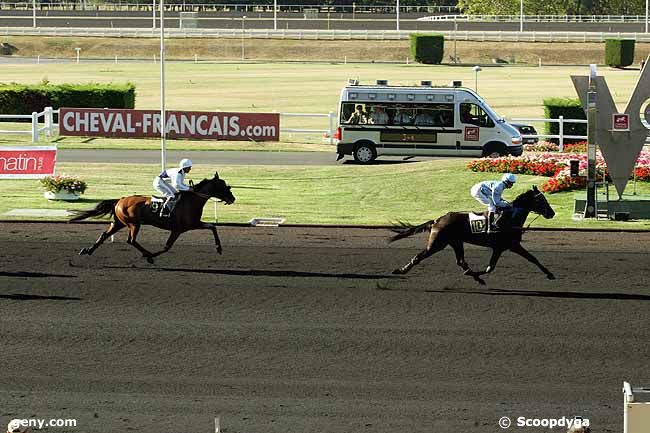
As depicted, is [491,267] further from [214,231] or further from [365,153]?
[365,153]

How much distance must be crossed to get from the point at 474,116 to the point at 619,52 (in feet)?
165

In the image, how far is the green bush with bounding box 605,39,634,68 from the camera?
275ft

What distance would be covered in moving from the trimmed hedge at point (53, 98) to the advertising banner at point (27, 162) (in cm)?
1520

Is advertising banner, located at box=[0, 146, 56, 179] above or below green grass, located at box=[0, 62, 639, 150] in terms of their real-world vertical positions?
below

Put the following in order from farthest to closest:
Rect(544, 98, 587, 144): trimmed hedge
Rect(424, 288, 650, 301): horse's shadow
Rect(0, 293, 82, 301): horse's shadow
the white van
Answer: Rect(544, 98, 587, 144): trimmed hedge < the white van < Rect(424, 288, 650, 301): horse's shadow < Rect(0, 293, 82, 301): horse's shadow

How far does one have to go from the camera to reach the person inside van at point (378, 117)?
36991 millimetres

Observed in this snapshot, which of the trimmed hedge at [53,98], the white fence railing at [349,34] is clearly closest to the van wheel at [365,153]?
the trimmed hedge at [53,98]

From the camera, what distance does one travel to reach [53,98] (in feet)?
150

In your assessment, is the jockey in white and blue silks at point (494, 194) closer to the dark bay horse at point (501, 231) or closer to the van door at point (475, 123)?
the dark bay horse at point (501, 231)

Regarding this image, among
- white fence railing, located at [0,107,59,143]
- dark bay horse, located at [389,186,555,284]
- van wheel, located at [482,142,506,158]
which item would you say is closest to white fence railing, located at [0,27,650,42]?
white fence railing, located at [0,107,59,143]

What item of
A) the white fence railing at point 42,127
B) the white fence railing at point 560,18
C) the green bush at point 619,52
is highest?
the white fence railing at point 560,18

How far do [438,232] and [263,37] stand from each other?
79392mm

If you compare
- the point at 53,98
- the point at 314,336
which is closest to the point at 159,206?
the point at 314,336

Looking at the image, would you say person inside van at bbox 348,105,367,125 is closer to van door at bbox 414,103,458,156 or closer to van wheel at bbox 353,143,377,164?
van wheel at bbox 353,143,377,164
